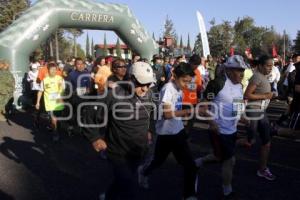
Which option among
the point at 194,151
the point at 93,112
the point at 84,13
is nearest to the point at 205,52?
the point at 84,13

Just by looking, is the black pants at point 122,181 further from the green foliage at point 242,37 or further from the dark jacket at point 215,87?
the green foliage at point 242,37

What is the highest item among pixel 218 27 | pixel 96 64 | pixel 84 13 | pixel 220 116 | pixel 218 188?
pixel 218 27

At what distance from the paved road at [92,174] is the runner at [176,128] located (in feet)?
1.90

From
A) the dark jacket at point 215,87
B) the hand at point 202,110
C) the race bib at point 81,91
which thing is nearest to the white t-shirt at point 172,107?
the hand at point 202,110

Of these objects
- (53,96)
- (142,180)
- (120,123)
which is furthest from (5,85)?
(120,123)

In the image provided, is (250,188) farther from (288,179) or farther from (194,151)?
(194,151)

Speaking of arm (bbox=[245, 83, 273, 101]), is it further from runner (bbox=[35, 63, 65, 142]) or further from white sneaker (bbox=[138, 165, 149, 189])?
runner (bbox=[35, 63, 65, 142])

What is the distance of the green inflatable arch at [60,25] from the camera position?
14.6m

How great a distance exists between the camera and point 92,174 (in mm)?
6328

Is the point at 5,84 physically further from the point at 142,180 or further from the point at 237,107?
the point at 237,107

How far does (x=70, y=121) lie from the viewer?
10234 mm

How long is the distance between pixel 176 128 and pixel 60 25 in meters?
12.3

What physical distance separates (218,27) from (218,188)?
5653 centimetres

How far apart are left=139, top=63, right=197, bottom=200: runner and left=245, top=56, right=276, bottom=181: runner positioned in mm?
→ 1473
